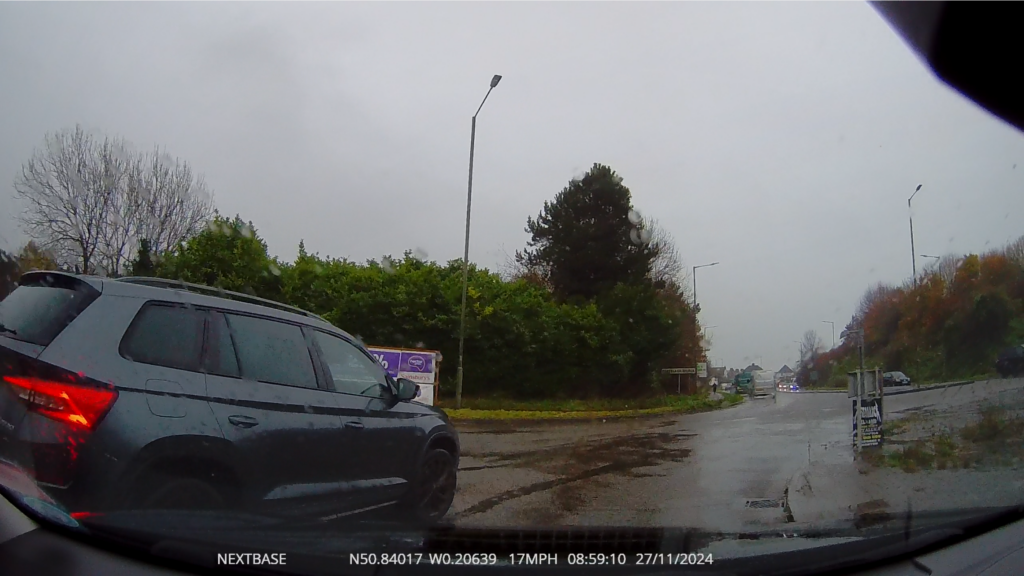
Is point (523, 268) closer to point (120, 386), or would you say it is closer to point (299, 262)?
point (299, 262)

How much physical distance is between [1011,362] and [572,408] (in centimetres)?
1550

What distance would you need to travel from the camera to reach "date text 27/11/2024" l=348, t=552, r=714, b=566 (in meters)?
3.32

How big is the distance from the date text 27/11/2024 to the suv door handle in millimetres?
1077

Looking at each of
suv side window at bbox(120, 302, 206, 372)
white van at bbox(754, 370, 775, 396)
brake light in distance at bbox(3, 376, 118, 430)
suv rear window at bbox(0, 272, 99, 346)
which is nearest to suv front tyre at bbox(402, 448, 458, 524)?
suv side window at bbox(120, 302, 206, 372)

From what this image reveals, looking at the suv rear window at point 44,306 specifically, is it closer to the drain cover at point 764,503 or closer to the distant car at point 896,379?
the drain cover at point 764,503

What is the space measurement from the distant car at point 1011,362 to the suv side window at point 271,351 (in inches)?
472

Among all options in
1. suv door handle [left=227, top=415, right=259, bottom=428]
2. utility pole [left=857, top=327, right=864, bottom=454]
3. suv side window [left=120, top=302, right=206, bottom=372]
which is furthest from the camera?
utility pole [left=857, top=327, right=864, bottom=454]

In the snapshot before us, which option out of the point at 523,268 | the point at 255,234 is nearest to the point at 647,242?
the point at 523,268

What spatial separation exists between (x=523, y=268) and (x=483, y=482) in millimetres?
29956

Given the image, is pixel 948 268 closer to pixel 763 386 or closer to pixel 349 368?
pixel 349 368

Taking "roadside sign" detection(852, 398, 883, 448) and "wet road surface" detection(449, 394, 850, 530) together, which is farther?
"roadside sign" detection(852, 398, 883, 448)

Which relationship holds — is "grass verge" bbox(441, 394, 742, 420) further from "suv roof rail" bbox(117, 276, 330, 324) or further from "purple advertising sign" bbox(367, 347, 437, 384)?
"suv roof rail" bbox(117, 276, 330, 324)

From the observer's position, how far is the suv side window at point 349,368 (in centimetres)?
480

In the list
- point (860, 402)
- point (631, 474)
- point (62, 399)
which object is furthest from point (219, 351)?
point (860, 402)
